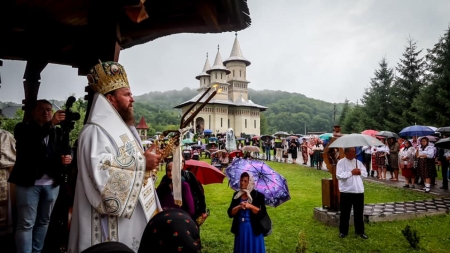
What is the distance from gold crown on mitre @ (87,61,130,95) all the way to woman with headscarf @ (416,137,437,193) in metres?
12.6

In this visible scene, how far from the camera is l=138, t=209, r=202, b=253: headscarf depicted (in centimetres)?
108

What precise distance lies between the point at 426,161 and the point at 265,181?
9.96 meters

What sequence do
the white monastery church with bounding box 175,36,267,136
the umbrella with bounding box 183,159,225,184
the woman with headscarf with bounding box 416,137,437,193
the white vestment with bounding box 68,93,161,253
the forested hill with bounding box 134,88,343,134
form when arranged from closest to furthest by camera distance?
the white vestment with bounding box 68,93,161,253, the umbrella with bounding box 183,159,225,184, the woman with headscarf with bounding box 416,137,437,193, the white monastery church with bounding box 175,36,267,136, the forested hill with bounding box 134,88,343,134

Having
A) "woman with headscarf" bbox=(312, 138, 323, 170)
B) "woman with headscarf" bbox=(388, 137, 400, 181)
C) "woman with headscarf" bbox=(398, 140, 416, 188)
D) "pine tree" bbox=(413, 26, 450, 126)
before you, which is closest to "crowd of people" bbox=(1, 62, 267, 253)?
"woman with headscarf" bbox=(398, 140, 416, 188)

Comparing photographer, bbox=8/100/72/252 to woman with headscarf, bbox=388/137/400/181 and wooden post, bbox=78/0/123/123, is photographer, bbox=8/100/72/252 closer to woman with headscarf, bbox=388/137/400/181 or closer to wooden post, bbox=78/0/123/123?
wooden post, bbox=78/0/123/123

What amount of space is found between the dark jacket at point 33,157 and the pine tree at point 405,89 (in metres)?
30.0

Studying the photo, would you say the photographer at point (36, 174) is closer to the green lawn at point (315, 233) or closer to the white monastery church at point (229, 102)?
the green lawn at point (315, 233)

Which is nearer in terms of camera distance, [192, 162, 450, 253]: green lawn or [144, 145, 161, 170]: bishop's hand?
[144, 145, 161, 170]: bishop's hand

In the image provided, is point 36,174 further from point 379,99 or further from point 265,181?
point 379,99

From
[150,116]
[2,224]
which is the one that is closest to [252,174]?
[2,224]

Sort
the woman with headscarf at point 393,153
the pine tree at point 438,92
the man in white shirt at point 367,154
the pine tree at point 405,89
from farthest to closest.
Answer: the pine tree at point 405,89
the pine tree at point 438,92
the man in white shirt at point 367,154
the woman with headscarf at point 393,153

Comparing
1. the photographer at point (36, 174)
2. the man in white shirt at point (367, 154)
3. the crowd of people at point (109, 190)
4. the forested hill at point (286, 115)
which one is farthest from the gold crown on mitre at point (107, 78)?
the forested hill at point (286, 115)

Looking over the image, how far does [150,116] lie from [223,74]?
3975 cm

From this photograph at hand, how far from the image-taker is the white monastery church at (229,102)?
5978 cm
